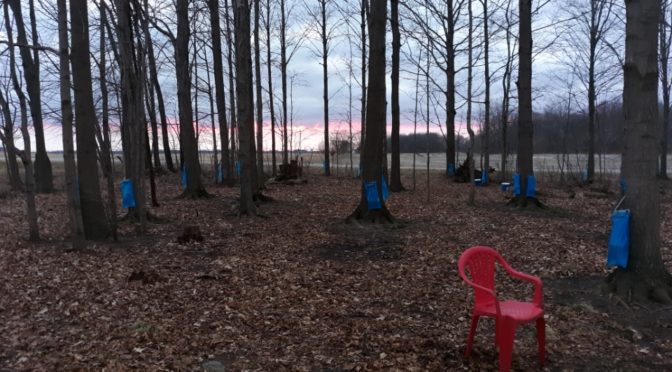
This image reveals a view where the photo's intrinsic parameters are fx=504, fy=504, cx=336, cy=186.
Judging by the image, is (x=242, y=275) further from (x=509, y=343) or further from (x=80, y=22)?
(x=80, y=22)

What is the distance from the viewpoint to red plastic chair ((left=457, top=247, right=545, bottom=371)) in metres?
3.42

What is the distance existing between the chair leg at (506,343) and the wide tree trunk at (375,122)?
597 cm

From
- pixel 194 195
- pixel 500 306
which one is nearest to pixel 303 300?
pixel 500 306

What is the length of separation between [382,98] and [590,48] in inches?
575

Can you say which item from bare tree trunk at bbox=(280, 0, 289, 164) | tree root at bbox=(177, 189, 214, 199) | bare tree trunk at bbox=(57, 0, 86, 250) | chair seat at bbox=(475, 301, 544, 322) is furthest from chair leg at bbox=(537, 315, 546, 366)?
bare tree trunk at bbox=(280, 0, 289, 164)

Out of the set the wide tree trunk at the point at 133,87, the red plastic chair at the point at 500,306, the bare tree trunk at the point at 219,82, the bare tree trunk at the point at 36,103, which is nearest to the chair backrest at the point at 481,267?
the red plastic chair at the point at 500,306

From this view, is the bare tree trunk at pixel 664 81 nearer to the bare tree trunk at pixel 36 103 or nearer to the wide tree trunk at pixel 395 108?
the wide tree trunk at pixel 395 108

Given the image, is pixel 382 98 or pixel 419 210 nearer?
pixel 382 98

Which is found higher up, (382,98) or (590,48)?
(590,48)

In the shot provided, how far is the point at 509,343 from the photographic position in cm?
339

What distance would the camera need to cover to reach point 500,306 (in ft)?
12.2

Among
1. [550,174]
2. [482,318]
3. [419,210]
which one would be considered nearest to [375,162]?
[419,210]

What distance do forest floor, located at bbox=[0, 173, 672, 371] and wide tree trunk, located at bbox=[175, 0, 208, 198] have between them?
411 cm

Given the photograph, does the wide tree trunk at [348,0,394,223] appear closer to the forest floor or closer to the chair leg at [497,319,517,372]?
the forest floor
